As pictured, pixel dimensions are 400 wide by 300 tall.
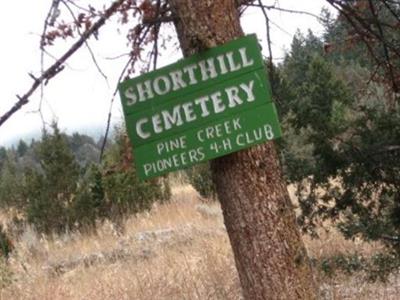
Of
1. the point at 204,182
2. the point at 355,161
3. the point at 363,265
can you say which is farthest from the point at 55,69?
the point at 204,182

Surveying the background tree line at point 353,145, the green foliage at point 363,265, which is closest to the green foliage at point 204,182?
the background tree line at point 353,145

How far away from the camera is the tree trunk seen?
235cm

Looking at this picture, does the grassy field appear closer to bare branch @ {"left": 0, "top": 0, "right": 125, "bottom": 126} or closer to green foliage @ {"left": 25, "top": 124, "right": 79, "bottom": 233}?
green foliage @ {"left": 25, "top": 124, "right": 79, "bottom": 233}

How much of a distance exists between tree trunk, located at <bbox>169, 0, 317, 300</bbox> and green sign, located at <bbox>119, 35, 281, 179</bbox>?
102 millimetres

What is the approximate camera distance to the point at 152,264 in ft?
21.4

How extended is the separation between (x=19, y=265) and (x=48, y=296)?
7.45 feet

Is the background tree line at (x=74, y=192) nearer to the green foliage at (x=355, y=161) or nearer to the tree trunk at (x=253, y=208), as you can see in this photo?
the green foliage at (x=355, y=161)

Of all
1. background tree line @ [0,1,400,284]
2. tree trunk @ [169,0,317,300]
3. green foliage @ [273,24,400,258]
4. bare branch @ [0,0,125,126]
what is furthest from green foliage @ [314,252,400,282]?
bare branch @ [0,0,125,126]

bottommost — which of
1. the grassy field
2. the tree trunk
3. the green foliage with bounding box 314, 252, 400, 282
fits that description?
the green foliage with bounding box 314, 252, 400, 282

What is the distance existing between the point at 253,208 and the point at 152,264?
437 centimetres

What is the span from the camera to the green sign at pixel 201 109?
2277 mm

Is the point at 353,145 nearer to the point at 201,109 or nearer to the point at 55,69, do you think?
the point at 201,109

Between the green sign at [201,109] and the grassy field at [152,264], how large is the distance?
2.13 m

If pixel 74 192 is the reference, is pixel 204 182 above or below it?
below
